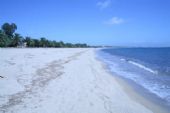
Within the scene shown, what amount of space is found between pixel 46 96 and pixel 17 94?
1.39m

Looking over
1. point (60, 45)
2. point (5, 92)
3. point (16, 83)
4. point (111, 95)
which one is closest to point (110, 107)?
point (111, 95)

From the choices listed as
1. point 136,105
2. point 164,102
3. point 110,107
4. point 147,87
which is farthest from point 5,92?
point 147,87

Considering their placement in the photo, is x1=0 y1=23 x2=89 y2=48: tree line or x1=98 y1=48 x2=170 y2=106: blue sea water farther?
x1=0 y1=23 x2=89 y2=48: tree line

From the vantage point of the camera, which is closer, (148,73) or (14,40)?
(148,73)

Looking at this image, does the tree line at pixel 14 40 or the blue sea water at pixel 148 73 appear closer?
the blue sea water at pixel 148 73

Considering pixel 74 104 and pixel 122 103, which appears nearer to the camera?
pixel 74 104

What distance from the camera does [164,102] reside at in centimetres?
1045

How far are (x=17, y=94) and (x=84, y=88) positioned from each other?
3.86m

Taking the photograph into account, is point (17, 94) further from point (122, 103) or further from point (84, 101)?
point (122, 103)

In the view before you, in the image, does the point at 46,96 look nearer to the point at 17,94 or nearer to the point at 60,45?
the point at 17,94

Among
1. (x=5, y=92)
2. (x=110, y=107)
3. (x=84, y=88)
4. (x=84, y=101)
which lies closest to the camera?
(x=110, y=107)

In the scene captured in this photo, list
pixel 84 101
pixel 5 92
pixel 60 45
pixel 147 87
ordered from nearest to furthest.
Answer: pixel 84 101 → pixel 5 92 → pixel 147 87 → pixel 60 45

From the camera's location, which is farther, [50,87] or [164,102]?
[50,87]

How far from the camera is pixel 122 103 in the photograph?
968 cm
